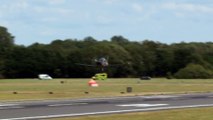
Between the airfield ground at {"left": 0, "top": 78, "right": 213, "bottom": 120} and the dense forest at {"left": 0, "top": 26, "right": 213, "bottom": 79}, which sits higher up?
the dense forest at {"left": 0, "top": 26, "right": 213, "bottom": 79}

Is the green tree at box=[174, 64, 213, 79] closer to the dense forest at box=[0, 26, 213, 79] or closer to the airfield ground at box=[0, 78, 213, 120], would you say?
the dense forest at box=[0, 26, 213, 79]

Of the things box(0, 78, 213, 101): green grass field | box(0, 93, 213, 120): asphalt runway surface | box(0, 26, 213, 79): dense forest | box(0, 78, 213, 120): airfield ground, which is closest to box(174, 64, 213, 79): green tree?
box(0, 26, 213, 79): dense forest

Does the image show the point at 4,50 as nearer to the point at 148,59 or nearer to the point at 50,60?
the point at 50,60

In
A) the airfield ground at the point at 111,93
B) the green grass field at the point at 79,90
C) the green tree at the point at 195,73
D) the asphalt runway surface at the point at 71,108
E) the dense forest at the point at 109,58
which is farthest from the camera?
the dense forest at the point at 109,58

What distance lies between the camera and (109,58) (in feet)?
582

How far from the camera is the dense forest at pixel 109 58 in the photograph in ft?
525

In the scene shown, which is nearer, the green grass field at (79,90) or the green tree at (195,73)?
the green grass field at (79,90)

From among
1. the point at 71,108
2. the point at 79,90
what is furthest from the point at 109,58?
the point at 71,108

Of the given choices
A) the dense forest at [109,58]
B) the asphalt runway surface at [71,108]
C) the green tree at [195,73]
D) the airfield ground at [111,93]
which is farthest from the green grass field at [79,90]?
the dense forest at [109,58]

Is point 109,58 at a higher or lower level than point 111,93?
higher

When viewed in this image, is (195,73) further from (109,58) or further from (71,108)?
(71,108)

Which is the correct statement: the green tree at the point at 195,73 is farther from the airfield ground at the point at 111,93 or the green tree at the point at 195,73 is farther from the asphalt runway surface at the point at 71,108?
the asphalt runway surface at the point at 71,108

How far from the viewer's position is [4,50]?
168375 millimetres

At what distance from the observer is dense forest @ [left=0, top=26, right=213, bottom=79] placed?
160000 millimetres
